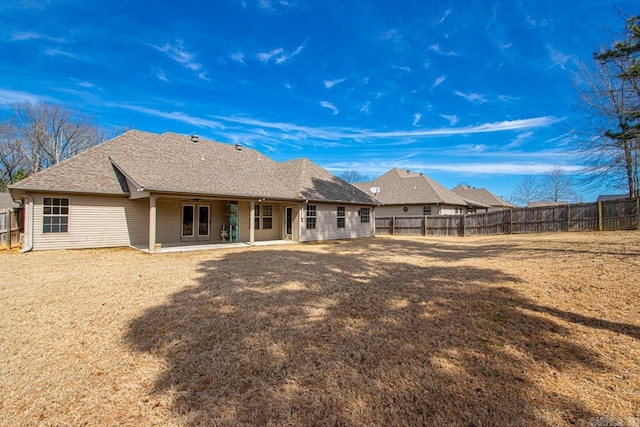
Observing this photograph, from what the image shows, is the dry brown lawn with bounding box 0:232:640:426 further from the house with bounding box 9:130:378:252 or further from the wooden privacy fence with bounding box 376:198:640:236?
the wooden privacy fence with bounding box 376:198:640:236

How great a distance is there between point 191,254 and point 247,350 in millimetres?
8469

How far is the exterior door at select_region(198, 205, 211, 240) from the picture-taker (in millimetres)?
14633

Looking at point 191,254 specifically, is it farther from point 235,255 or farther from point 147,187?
point 147,187

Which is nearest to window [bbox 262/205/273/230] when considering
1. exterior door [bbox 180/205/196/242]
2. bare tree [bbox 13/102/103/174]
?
exterior door [bbox 180/205/196/242]

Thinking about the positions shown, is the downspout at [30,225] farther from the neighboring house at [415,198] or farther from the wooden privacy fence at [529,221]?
the neighboring house at [415,198]

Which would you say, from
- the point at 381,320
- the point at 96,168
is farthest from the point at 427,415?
the point at 96,168

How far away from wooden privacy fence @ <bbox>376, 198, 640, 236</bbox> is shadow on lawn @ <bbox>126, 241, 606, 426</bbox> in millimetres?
15419

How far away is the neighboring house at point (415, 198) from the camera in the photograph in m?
24.8

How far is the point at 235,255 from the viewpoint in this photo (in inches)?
430

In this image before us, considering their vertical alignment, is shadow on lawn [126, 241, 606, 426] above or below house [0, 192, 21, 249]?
below

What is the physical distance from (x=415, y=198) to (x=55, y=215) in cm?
2382

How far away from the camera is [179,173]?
13.2m

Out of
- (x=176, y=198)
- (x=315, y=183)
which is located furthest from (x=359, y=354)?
(x=315, y=183)

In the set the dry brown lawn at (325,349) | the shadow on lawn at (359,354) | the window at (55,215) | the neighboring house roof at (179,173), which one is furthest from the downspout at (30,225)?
the shadow on lawn at (359,354)
